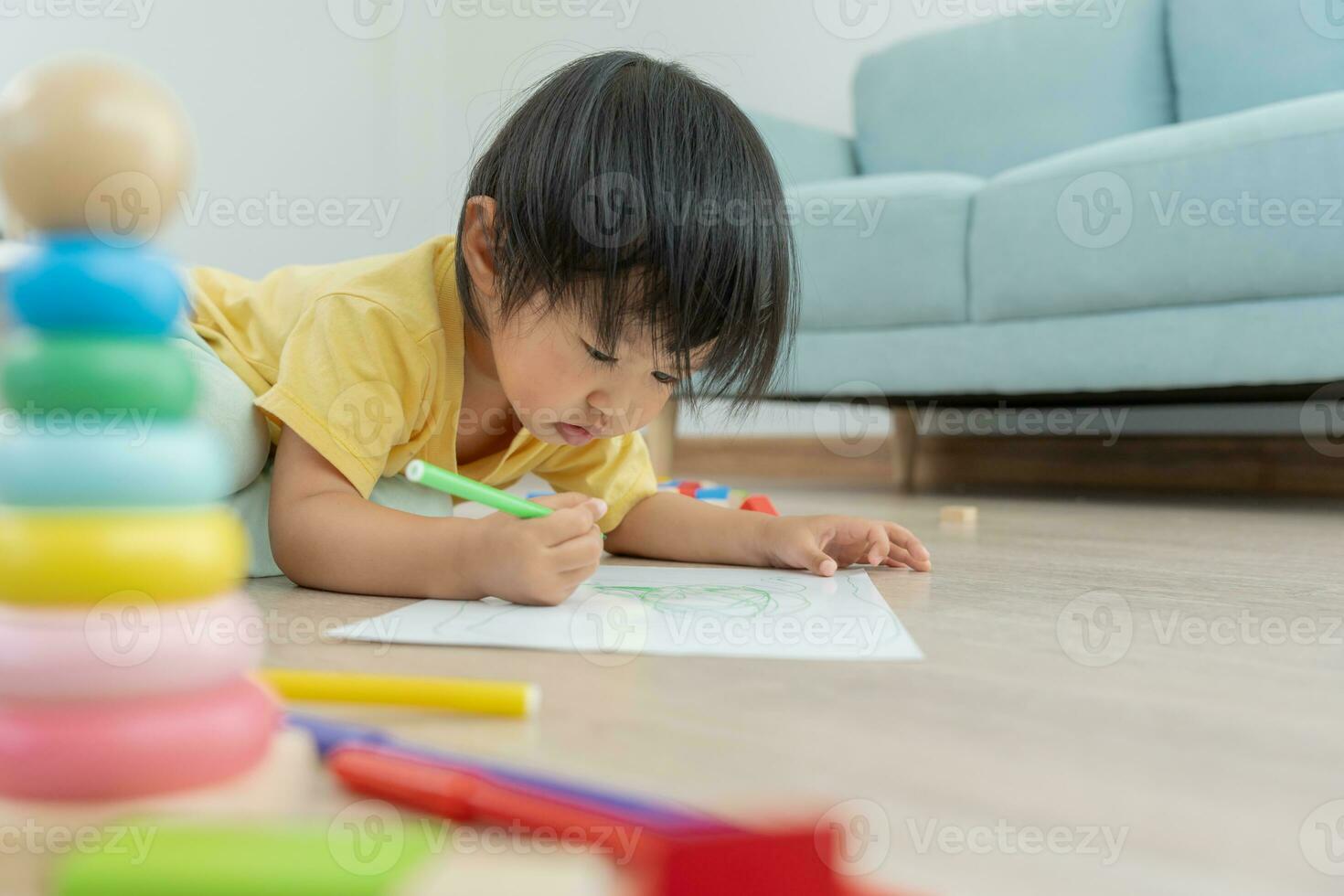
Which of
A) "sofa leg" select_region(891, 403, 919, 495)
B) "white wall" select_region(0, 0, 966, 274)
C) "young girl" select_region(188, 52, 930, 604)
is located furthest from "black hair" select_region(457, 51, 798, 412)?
"white wall" select_region(0, 0, 966, 274)

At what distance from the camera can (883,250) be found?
1.80 metres

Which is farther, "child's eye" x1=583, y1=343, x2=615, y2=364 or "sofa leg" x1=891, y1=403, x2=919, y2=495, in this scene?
"sofa leg" x1=891, y1=403, x2=919, y2=495

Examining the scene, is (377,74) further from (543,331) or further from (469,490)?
(469,490)

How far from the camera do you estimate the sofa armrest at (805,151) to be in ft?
6.84

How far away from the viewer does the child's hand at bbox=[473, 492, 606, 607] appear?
65 centimetres

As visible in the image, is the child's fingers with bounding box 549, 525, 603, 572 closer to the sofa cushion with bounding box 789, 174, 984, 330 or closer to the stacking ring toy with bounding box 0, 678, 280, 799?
the stacking ring toy with bounding box 0, 678, 280, 799

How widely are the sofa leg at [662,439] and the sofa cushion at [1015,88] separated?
0.72m

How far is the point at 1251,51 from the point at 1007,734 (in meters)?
1.86

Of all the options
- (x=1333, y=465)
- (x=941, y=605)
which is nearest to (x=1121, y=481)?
(x=1333, y=465)

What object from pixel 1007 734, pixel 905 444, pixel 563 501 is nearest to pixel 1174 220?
pixel 905 444

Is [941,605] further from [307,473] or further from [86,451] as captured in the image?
[86,451]

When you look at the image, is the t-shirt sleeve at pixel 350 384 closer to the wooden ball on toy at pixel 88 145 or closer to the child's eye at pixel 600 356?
the child's eye at pixel 600 356

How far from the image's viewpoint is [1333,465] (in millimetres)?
1967

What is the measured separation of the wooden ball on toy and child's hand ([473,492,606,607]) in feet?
1.23
